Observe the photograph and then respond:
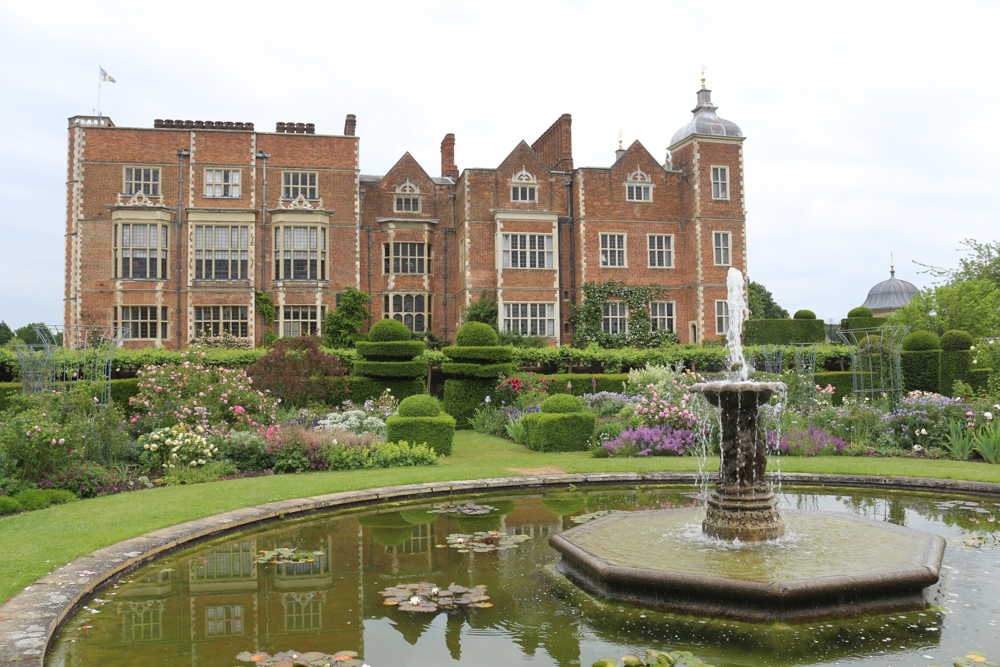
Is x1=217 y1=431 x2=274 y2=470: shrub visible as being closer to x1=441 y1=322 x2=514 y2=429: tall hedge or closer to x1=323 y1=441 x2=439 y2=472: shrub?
x1=323 y1=441 x2=439 y2=472: shrub

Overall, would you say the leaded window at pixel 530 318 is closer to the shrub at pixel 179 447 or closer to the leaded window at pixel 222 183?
the leaded window at pixel 222 183

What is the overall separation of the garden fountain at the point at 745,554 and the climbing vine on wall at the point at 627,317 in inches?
756

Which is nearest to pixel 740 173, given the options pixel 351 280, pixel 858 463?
pixel 351 280

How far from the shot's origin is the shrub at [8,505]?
294 inches

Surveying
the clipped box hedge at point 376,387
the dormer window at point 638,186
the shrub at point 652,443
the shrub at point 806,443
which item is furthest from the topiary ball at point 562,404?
the dormer window at point 638,186

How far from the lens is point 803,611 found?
Result: 14.4 feet

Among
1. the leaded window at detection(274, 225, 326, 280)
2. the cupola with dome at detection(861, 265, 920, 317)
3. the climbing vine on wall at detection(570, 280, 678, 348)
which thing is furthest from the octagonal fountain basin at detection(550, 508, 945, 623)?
the cupola with dome at detection(861, 265, 920, 317)

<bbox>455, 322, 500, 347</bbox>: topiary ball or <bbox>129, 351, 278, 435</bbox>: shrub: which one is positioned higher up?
<bbox>455, 322, 500, 347</bbox>: topiary ball

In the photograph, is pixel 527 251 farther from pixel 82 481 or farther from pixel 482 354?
pixel 82 481

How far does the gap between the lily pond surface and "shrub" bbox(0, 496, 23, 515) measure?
9.70 feet

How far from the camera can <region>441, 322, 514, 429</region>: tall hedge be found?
661 inches

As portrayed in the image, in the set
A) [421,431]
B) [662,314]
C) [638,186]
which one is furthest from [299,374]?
[638,186]

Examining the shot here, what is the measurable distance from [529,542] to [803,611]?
8.57ft

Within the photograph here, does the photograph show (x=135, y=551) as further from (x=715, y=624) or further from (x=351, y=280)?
(x=351, y=280)
